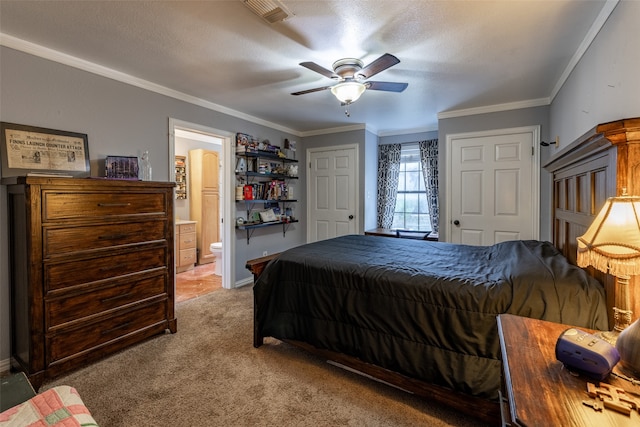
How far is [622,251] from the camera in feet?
3.25

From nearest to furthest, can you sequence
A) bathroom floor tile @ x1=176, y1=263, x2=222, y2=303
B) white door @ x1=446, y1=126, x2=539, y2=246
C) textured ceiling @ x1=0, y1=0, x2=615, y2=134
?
1. textured ceiling @ x1=0, y1=0, x2=615, y2=134
2. white door @ x1=446, y1=126, x2=539, y2=246
3. bathroom floor tile @ x1=176, y1=263, x2=222, y2=303

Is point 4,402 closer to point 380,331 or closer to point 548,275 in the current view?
point 380,331

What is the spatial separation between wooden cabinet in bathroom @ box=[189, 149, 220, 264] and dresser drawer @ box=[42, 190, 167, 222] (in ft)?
9.46

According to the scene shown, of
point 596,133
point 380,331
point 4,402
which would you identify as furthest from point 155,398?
A: point 596,133

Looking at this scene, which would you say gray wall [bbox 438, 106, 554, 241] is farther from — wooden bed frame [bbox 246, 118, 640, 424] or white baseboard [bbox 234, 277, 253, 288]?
white baseboard [bbox 234, 277, 253, 288]

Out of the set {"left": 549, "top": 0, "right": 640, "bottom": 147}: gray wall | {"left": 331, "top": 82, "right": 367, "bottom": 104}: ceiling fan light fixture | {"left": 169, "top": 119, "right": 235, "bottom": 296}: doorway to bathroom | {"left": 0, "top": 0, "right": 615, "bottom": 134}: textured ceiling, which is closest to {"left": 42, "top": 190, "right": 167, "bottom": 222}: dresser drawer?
{"left": 0, "top": 0, "right": 615, "bottom": 134}: textured ceiling

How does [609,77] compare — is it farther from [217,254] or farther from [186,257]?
[186,257]

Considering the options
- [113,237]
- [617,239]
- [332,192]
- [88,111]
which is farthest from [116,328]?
[332,192]

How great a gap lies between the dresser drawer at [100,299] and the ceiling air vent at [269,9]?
222cm

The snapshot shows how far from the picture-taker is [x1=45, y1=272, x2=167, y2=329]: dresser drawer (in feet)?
6.64

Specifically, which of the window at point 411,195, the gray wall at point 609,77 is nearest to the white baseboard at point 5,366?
the gray wall at point 609,77

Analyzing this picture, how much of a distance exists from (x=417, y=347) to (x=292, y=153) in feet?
12.9

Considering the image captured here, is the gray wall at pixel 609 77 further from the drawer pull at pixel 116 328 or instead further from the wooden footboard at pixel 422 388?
the drawer pull at pixel 116 328

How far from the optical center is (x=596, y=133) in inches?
50.6
